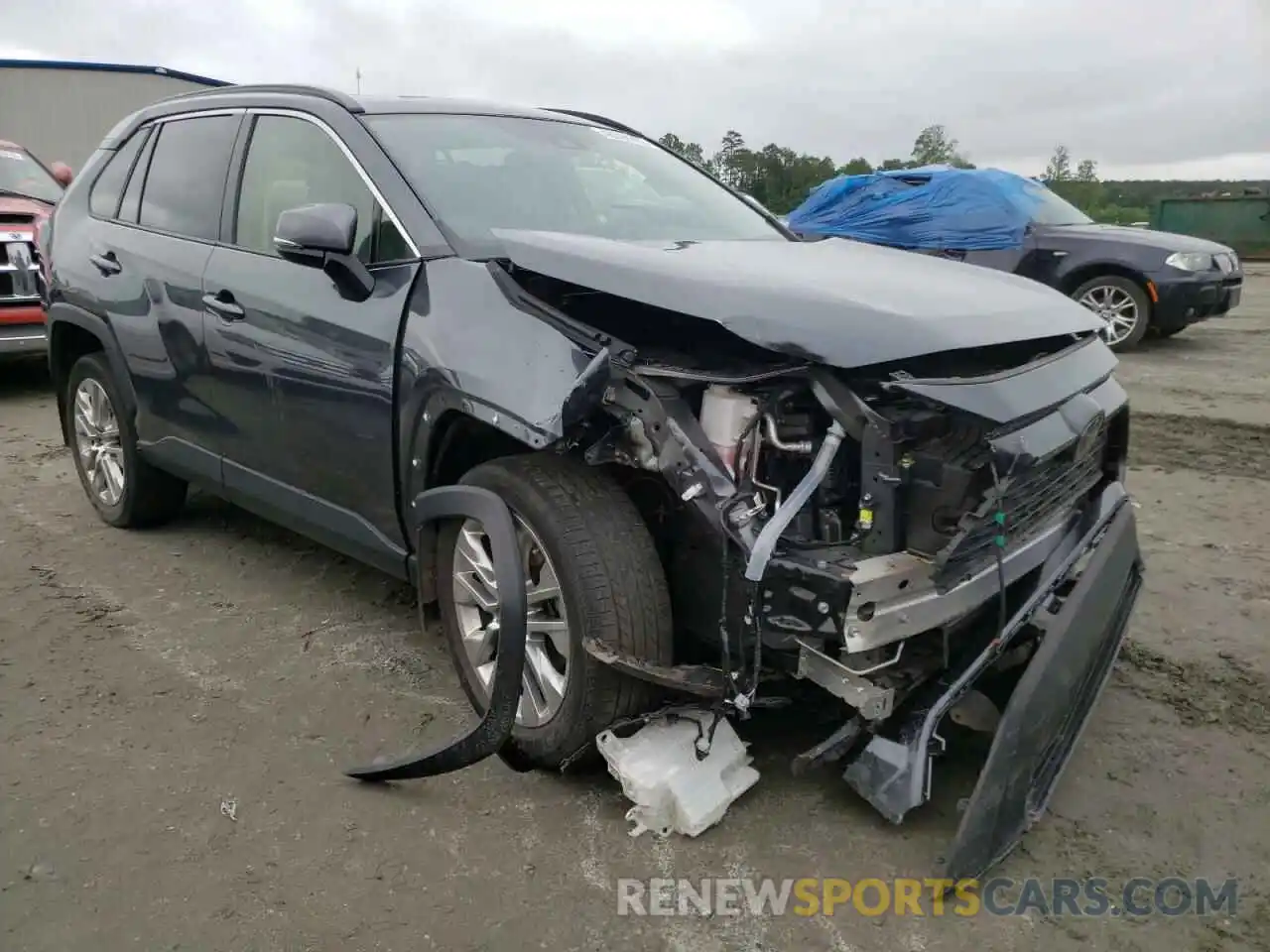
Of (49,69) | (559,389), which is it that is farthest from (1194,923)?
(49,69)

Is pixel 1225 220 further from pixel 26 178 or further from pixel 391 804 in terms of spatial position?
pixel 391 804

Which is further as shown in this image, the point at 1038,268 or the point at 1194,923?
the point at 1038,268

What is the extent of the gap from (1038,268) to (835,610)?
895 centimetres

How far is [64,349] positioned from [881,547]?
4.31 m

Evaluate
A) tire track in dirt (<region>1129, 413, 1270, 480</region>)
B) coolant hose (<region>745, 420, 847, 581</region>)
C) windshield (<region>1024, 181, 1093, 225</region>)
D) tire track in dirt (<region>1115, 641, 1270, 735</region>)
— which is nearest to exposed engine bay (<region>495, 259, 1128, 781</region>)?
coolant hose (<region>745, 420, 847, 581</region>)

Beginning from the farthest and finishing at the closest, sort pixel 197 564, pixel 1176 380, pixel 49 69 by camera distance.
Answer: pixel 49 69 → pixel 1176 380 → pixel 197 564

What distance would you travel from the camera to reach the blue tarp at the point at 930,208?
10.3 meters

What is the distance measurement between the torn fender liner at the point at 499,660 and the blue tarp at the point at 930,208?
8933 mm

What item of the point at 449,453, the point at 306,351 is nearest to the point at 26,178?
the point at 306,351

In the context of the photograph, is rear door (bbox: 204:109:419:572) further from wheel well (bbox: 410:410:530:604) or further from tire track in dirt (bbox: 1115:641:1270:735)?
tire track in dirt (bbox: 1115:641:1270:735)

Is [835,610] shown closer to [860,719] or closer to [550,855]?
[860,719]

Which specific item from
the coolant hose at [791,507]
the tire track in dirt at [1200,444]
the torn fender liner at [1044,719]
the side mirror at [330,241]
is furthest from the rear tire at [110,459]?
the tire track in dirt at [1200,444]

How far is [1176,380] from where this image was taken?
8312mm

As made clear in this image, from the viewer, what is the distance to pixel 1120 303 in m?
9.80
